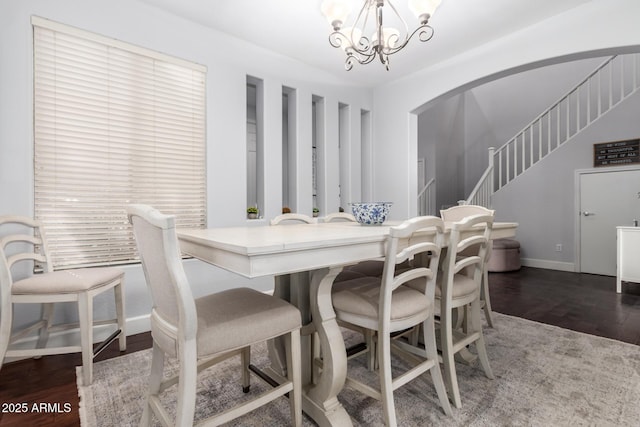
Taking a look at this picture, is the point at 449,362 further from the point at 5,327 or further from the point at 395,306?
the point at 5,327

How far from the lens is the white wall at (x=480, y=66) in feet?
8.35

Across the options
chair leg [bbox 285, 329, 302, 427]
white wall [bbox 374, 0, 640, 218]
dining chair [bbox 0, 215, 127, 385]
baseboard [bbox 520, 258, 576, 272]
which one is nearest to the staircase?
baseboard [bbox 520, 258, 576, 272]

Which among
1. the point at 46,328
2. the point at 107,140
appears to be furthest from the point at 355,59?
the point at 46,328

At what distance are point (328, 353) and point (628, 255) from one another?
4.17m

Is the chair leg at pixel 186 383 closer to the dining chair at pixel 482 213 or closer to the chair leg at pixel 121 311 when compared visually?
the chair leg at pixel 121 311

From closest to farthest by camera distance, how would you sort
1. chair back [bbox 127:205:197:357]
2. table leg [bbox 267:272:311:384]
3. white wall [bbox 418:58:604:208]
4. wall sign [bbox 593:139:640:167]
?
1. chair back [bbox 127:205:197:357]
2. table leg [bbox 267:272:311:384]
3. wall sign [bbox 593:139:640:167]
4. white wall [bbox 418:58:604:208]

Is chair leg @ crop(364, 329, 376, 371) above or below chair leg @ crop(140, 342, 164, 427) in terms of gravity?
below

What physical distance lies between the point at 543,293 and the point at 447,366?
287cm

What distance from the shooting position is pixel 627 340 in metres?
2.36

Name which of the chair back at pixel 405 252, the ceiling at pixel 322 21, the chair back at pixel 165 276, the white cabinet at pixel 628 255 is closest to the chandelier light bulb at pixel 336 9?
the ceiling at pixel 322 21

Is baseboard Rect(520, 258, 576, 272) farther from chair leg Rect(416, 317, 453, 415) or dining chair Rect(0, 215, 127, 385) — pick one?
dining chair Rect(0, 215, 127, 385)

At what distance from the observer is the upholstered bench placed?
4.85 m

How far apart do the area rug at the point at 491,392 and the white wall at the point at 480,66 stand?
7.61 ft

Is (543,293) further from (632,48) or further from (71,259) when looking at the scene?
(71,259)
